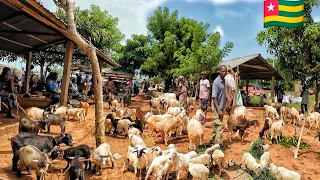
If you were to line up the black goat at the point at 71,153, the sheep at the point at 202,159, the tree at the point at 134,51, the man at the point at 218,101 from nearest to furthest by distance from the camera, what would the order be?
the black goat at the point at 71,153, the sheep at the point at 202,159, the man at the point at 218,101, the tree at the point at 134,51

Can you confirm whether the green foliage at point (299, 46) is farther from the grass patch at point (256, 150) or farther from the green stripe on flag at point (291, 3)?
the grass patch at point (256, 150)

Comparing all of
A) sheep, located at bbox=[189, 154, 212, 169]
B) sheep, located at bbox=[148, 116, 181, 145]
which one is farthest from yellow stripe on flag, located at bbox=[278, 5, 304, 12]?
sheep, located at bbox=[189, 154, 212, 169]

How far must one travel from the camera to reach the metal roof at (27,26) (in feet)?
25.2

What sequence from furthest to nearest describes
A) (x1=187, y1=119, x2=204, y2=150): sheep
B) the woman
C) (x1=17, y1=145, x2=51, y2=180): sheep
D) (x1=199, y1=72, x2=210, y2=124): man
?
the woman
(x1=199, y1=72, x2=210, y2=124): man
(x1=187, y1=119, x2=204, y2=150): sheep
(x1=17, y1=145, x2=51, y2=180): sheep

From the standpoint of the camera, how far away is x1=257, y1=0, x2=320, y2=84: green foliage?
1761 centimetres

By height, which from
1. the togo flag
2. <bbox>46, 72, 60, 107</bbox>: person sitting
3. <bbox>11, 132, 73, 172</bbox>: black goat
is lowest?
<bbox>11, 132, 73, 172</bbox>: black goat

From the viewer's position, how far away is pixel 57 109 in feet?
33.7

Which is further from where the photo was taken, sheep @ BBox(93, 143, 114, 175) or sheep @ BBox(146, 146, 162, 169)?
sheep @ BBox(146, 146, 162, 169)

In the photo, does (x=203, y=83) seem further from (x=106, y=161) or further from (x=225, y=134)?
(x=106, y=161)

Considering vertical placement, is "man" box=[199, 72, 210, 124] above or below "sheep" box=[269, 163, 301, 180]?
above

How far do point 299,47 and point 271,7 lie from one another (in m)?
4.59

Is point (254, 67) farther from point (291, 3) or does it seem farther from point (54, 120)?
point (54, 120)

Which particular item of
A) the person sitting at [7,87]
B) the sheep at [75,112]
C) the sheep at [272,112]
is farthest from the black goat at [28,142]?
the sheep at [272,112]

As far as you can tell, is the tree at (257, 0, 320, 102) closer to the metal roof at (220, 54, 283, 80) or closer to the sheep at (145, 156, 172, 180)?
the metal roof at (220, 54, 283, 80)
